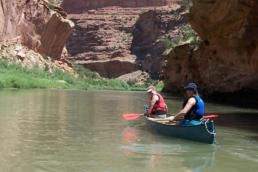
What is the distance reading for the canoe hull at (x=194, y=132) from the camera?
1481 cm

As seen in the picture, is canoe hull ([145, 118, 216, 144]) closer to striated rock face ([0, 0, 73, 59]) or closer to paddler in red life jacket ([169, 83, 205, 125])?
paddler in red life jacket ([169, 83, 205, 125])

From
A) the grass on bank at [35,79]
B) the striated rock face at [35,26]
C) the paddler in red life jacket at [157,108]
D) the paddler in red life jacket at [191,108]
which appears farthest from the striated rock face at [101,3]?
the paddler in red life jacket at [191,108]

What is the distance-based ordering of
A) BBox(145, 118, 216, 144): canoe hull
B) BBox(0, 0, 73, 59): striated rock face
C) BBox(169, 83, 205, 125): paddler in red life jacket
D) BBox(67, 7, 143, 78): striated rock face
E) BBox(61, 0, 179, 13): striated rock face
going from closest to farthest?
1. BBox(145, 118, 216, 144): canoe hull
2. BBox(169, 83, 205, 125): paddler in red life jacket
3. BBox(0, 0, 73, 59): striated rock face
4. BBox(67, 7, 143, 78): striated rock face
5. BBox(61, 0, 179, 13): striated rock face

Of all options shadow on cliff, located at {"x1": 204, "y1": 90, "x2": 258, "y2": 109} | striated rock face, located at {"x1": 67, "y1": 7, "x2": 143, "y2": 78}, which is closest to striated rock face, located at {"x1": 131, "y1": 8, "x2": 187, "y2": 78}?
striated rock face, located at {"x1": 67, "y1": 7, "x2": 143, "y2": 78}

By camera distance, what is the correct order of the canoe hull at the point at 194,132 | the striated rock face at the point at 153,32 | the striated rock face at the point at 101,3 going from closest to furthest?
the canoe hull at the point at 194,132 < the striated rock face at the point at 153,32 < the striated rock face at the point at 101,3

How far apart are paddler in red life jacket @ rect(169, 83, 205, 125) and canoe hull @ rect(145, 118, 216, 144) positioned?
0.24 meters

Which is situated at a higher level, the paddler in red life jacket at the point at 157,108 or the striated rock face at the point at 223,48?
the striated rock face at the point at 223,48

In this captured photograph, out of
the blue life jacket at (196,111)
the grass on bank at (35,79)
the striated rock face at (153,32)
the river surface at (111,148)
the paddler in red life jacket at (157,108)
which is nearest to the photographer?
the river surface at (111,148)

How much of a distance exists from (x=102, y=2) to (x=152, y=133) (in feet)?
385

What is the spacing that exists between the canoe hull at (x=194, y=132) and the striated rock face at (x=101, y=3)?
4565 inches

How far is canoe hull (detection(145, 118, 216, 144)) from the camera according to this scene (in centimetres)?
1481

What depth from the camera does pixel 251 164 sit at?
40.1 ft

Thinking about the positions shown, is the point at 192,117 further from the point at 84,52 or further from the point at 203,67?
the point at 84,52

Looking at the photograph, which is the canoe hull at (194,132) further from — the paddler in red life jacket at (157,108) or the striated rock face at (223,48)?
the striated rock face at (223,48)
